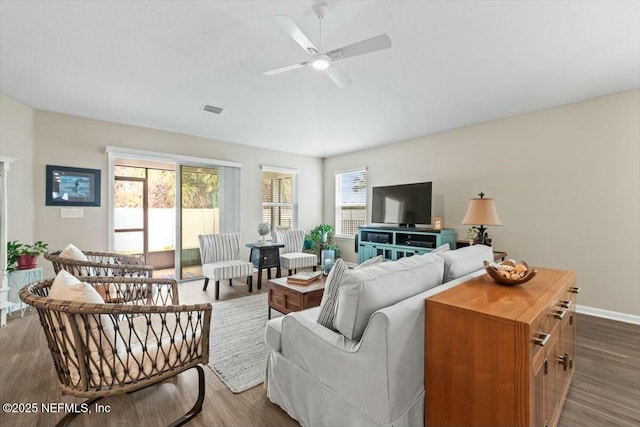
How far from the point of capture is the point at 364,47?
77.2 inches

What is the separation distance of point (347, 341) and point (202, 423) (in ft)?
3.43

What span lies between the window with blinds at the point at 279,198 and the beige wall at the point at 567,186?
3.21 metres

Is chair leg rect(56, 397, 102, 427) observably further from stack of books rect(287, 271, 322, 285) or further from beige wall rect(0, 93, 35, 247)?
beige wall rect(0, 93, 35, 247)

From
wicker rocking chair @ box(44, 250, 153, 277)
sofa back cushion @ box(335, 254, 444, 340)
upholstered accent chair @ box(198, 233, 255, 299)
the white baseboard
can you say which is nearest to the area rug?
upholstered accent chair @ box(198, 233, 255, 299)

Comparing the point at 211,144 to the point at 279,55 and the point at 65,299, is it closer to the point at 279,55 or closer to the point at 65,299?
the point at 279,55

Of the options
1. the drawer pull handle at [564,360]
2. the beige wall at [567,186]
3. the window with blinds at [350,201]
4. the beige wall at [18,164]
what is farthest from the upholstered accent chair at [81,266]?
the beige wall at [567,186]

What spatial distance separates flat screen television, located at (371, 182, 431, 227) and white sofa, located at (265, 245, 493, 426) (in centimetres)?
310

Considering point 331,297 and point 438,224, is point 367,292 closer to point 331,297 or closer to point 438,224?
point 331,297

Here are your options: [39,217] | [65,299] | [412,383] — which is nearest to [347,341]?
[412,383]

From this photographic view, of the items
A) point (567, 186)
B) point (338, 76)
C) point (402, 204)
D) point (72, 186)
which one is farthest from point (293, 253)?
point (567, 186)

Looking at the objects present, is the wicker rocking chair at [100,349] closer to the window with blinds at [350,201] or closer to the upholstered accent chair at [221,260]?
the upholstered accent chair at [221,260]

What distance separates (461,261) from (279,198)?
4.82 m

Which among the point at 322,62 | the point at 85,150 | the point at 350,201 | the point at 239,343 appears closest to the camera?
the point at 322,62

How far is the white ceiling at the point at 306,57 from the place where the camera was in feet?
6.52
